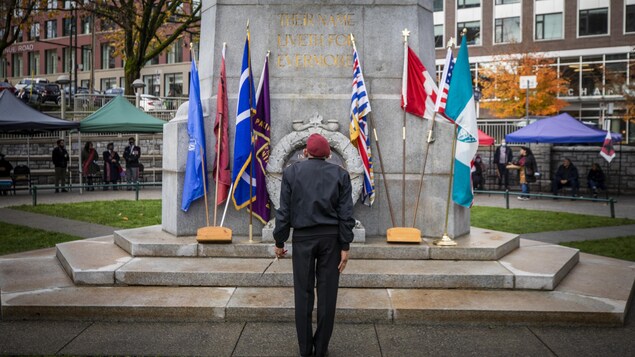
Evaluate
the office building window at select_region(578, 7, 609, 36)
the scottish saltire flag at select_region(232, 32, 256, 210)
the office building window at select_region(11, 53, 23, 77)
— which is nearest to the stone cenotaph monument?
the scottish saltire flag at select_region(232, 32, 256, 210)

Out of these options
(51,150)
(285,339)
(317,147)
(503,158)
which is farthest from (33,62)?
(317,147)

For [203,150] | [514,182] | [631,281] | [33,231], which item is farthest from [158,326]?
[514,182]

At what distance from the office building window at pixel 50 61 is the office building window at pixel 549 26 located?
51865 millimetres

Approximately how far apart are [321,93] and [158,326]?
4652mm

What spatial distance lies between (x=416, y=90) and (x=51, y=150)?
2494 centimetres

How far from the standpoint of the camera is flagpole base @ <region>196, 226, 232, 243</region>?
8.66 metres

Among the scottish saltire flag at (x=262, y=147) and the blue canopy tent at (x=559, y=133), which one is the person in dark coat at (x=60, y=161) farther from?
the blue canopy tent at (x=559, y=133)

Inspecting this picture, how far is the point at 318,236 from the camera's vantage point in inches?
219

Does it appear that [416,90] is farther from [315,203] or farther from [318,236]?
[318,236]

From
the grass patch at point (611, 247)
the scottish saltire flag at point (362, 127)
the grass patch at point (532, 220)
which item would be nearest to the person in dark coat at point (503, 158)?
the grass patch at point (532, 220)

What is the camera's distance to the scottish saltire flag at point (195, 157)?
923 centimetres

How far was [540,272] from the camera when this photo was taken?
7785 mm

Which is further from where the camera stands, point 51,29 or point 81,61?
point 51,29

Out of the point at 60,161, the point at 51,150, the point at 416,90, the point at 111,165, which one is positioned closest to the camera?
the point at 416,90
